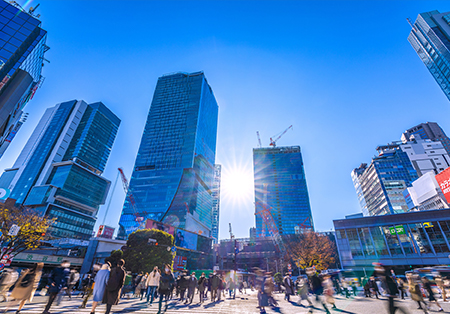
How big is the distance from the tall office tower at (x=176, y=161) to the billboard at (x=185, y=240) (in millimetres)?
12543


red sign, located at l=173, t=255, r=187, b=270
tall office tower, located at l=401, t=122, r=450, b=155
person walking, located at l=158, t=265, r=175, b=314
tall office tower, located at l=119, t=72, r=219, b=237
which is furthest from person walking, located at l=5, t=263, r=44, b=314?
tall office tower, located at l=401, t=122, r=450, b=155

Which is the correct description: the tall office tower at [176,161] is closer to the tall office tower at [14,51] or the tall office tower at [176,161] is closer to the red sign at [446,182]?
the tall office tower at [14,51]

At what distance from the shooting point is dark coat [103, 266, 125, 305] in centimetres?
617

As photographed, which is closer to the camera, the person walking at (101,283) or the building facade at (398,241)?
the person walking at (101,283)

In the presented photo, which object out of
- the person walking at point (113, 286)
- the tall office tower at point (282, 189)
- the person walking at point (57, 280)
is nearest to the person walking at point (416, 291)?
the person walking at point (113, 286)

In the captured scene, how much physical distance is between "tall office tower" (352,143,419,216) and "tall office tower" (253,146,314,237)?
123ft

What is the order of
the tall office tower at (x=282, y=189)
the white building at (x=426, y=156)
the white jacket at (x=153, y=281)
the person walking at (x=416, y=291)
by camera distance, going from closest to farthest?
the person walking at (x=416, y=291)
the white jacket at (x=153, y=281)
the white building at (x=426, y=156)
the tall office tower at (x=282, y=189)

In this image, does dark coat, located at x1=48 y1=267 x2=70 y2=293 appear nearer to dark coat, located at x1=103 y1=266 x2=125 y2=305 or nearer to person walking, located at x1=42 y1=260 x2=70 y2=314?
person walking, located at x1=42 y1=260 x2=70 y2=314

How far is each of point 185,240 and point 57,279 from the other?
6256 cm

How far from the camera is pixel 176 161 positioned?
4316 inches

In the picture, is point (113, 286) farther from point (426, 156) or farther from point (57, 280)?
point (426, 156)

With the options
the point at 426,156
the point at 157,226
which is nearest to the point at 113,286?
the point at 157,226

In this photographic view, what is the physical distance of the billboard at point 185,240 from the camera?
205ft

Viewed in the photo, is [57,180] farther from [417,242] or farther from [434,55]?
[434,55]
